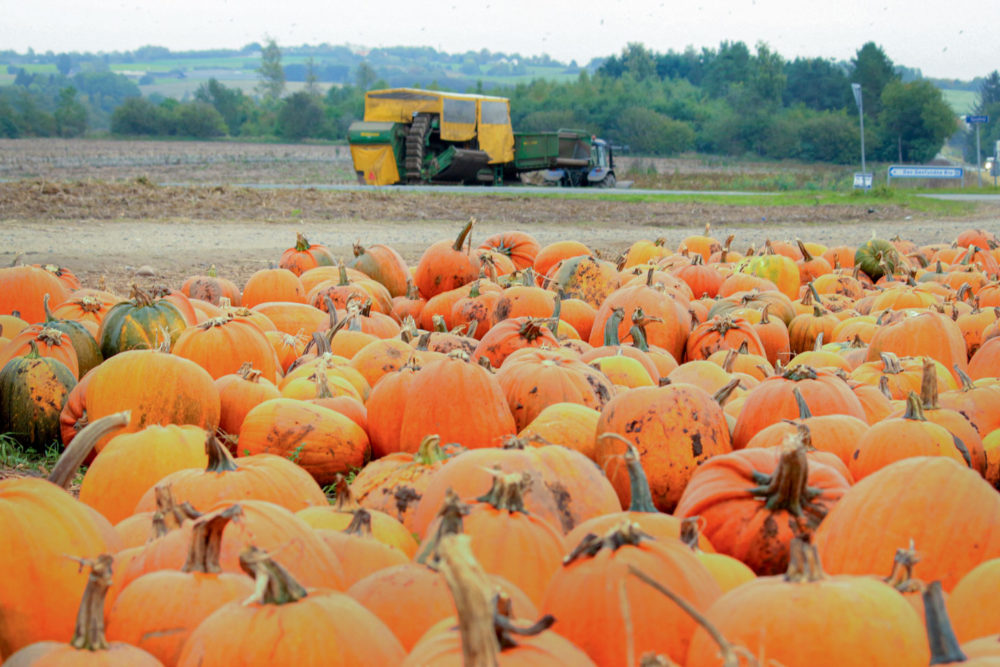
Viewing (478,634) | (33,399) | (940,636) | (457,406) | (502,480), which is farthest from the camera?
(33,399)

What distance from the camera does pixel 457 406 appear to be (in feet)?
10.2

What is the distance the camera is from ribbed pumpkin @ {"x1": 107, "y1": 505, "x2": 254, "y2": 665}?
164 cm

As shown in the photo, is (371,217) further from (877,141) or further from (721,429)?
(877,141)

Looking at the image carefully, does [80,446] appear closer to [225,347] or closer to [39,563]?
[39,563]

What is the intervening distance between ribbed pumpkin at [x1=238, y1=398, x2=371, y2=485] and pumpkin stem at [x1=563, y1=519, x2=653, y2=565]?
1811 millimetres

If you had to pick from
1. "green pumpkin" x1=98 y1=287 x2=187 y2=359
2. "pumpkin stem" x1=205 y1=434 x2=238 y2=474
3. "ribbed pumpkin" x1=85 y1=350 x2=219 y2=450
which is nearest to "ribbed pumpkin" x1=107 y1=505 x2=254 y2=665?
"pumpkin stem" x1=205 y1=434 x2=238 y2=474

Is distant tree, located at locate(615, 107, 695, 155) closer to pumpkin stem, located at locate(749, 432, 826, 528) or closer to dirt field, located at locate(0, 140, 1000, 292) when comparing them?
dirt field, located at locate(0, 140, 1000, 292)

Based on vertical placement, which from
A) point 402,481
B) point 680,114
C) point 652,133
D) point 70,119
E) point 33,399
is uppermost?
point 680,114

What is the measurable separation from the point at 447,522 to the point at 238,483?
1053 millimetres

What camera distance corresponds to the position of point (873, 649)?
4.59 feet

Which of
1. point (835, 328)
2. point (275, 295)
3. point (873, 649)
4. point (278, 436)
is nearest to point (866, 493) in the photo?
point (873, 649)

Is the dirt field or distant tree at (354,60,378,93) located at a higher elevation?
distant tree at (354,60,378,93)

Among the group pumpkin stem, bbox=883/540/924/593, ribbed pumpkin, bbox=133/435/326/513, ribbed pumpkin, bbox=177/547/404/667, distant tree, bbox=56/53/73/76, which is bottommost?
ribbed pumpkin, bbox=133/435/326/513

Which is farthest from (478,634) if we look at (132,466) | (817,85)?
(817,85)
